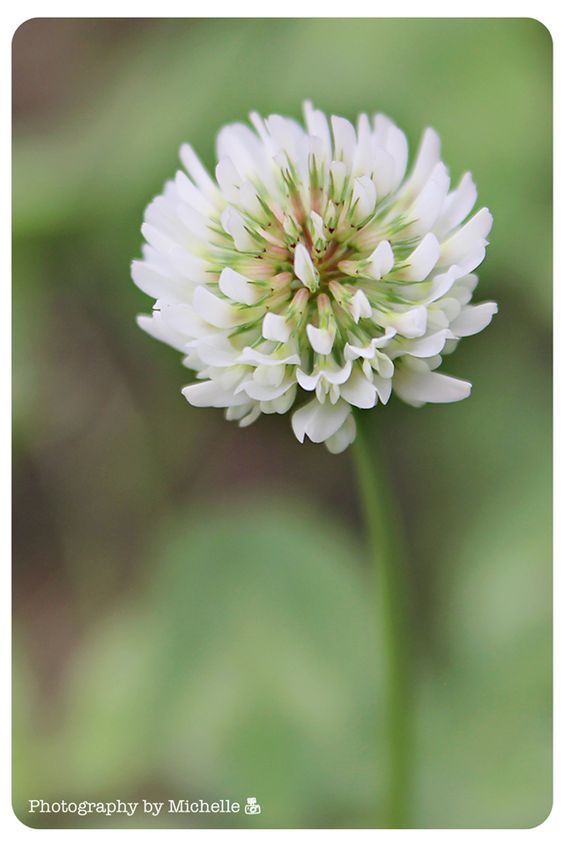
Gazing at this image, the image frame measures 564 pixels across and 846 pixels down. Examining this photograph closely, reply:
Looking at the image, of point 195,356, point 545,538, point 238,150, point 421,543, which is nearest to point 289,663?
point 421,543

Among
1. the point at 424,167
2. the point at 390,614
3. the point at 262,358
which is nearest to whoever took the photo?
the point at 262,358

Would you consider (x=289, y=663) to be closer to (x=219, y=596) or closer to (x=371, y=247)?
(x=219, y=596)

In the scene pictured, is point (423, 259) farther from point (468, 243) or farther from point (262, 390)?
point (262, 390)

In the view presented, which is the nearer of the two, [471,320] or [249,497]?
[471,320]

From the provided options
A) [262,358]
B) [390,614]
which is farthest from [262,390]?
[390,614]

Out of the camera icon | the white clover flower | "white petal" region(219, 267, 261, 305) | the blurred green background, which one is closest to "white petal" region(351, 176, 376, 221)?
the white clover flower

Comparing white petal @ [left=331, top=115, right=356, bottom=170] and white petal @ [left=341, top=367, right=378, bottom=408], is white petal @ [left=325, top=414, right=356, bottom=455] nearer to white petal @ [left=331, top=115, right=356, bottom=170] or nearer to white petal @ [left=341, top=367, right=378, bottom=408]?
white petal @ [left=341, top=367, right=378, bottom=408]
